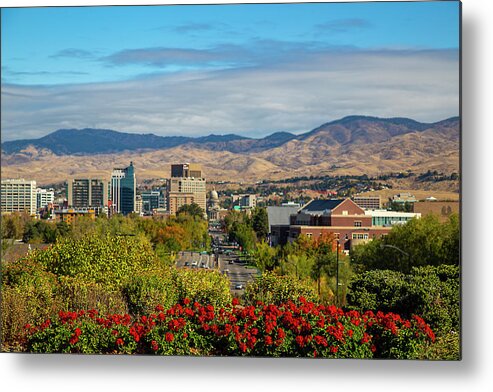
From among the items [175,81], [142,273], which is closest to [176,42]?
[175,81]

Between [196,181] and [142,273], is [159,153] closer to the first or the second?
[196,181]

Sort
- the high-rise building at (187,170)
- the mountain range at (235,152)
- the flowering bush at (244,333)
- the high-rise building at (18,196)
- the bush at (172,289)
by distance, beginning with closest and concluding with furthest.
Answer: the flowering bush at (244,333) < the mountain range at (235,152) < the high-rise building at (18,196) < the bush at (172,289) < the high-rise building at (187,170)

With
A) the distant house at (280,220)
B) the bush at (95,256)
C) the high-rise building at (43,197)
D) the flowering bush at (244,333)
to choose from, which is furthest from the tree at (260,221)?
the high-rise building at (43,197)

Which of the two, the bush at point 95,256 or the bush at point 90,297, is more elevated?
the bush at point 95,256

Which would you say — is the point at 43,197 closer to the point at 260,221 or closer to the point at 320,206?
the point at 260,221

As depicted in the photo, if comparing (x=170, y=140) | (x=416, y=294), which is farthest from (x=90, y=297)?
(x=416, y=294)

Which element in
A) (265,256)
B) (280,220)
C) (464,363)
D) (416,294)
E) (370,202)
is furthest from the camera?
(265,256)

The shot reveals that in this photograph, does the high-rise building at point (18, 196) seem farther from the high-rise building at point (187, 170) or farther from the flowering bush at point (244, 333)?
the high-rise building at point (187, 170)
